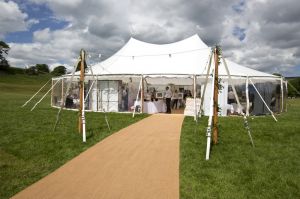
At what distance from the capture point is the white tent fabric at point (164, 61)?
19891 millimetres

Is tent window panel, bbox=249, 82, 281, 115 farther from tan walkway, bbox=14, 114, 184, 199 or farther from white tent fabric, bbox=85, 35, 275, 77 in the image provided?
tan walkway, bbox=14, 114, 184, 199

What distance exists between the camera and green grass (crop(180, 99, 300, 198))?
6.29 m

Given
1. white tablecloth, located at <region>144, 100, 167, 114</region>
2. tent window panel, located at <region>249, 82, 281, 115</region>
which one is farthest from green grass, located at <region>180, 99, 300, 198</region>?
tent window panel, located at <region>249, 82, 281, 115</region>

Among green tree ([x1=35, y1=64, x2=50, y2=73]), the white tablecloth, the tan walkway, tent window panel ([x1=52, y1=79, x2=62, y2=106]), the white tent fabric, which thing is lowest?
the tan walkway

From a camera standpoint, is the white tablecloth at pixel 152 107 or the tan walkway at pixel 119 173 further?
the white tablecloth at pixel 152 107

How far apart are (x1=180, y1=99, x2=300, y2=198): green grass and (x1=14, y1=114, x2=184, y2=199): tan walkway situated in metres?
0.36

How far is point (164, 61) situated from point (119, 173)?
1458 centimetres

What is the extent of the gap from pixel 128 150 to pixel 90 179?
2.68m

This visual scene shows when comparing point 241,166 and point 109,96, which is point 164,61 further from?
point 241,166

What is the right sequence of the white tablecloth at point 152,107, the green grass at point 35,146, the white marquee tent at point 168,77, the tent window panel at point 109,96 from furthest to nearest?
the tent window panel at point 109,96 < the white tablecloth at point 152,107 < the white marquee tent at point 168,77 < the green grass at point 35,146

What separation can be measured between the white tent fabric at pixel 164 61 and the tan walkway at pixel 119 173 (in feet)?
30.8

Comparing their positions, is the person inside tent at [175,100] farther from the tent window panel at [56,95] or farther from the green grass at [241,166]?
the green grass at [241,166]

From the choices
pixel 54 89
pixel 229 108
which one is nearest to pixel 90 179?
pixel 229 108

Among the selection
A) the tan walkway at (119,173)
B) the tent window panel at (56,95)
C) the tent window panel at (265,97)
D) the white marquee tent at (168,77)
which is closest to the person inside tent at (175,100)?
the white marquee tent at (168,77)
